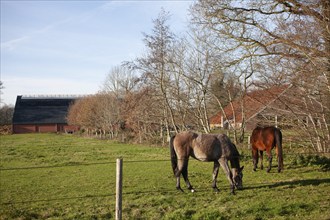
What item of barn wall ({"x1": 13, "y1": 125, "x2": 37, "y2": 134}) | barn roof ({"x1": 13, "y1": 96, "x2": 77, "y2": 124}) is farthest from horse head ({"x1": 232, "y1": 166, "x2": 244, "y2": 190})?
barn roof ({"x1": 13, "y1": 96, "x2": 77, "y2": 124})

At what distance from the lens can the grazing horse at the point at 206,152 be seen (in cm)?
844

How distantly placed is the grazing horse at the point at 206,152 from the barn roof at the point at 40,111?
69569mm

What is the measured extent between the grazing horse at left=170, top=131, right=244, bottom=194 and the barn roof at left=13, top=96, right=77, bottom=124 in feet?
228

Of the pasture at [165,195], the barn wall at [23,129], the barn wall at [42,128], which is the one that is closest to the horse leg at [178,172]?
the pasture at [165,195]

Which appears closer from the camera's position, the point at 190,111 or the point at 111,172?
the point at 111,172

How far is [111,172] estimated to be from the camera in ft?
41.3

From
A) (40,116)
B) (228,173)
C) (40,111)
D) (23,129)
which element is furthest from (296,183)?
(40,111)

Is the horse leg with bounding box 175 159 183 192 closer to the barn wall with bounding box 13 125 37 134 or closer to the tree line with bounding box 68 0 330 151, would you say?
the tree line with bounding box 68 0 330 151

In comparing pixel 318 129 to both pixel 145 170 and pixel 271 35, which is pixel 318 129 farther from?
pixel 145 170

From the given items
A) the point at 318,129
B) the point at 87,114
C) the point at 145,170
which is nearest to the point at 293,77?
the point at 318,129

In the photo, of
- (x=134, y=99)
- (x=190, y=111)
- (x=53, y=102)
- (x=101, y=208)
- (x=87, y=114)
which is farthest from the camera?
(x=53, y=102)

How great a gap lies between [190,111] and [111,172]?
11392 mm

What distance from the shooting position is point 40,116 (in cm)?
7506

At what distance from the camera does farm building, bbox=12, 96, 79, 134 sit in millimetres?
71131
